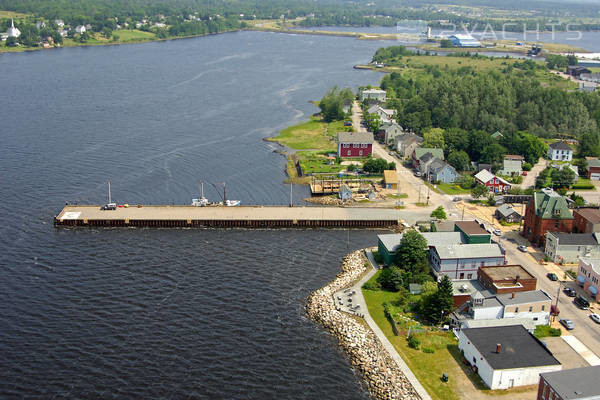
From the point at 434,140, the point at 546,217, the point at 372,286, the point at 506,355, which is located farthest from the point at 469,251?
the point at 434,140

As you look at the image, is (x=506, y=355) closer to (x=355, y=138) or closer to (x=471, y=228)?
(x=471, y=228)

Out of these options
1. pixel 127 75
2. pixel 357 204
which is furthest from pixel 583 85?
pixel 127 75

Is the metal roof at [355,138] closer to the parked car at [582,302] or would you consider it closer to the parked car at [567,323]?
the parked car at [582,302]

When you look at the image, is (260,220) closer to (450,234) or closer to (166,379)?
(450,234)

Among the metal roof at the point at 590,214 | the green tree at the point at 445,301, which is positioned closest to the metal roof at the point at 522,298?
the green tree at the point at 445,301

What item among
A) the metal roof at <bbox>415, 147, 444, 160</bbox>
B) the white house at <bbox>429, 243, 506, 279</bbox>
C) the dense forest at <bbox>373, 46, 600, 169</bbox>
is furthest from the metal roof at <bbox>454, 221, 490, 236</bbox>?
the metal roof at <bbox>415, 147, 444, 160</bbox>

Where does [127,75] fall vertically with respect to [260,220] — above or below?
above

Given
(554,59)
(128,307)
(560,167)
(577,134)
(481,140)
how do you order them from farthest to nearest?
1. (554,59)
2. (577,134)
3. (481,140)
4. (560,167)
5. (128,307)

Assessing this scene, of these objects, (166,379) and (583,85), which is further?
(583,85)
